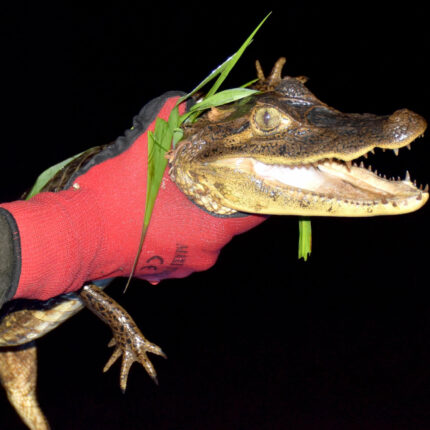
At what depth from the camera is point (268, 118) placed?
1.26m

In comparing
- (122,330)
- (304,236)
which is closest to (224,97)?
(304,236)

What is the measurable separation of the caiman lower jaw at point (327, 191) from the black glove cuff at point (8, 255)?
52 cm

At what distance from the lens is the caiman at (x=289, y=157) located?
117 cm

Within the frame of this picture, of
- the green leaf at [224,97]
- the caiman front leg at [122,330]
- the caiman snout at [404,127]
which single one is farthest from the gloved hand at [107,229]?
the caiman snout at [404,127]

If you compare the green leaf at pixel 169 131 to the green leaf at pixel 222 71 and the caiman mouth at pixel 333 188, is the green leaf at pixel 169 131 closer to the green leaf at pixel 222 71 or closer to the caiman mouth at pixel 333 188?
the green leaf at pixel 222 71

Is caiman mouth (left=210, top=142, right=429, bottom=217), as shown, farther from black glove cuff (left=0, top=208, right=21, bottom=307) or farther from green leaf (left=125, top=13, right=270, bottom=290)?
black glove cuff (left=0, top=208, right=21, bottom=307)

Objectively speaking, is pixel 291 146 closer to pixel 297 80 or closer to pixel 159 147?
pixel 297 80

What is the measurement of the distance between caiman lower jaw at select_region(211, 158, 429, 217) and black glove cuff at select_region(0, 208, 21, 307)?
522 millimetres

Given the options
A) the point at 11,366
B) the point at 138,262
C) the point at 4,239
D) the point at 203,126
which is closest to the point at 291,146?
the point at 203,126

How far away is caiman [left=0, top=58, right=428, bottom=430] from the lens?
3.85ft

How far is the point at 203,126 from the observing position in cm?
135

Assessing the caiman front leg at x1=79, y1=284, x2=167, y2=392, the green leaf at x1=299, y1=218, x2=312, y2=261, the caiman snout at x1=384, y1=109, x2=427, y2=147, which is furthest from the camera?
the caiman front leg at x1=79, y1=284, x2=167, y2=392

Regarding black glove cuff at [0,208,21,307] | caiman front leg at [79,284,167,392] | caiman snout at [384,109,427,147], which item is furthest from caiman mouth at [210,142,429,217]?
caiman front leg at [79,284,167,392]

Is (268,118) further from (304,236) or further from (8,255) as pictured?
(8,255)
